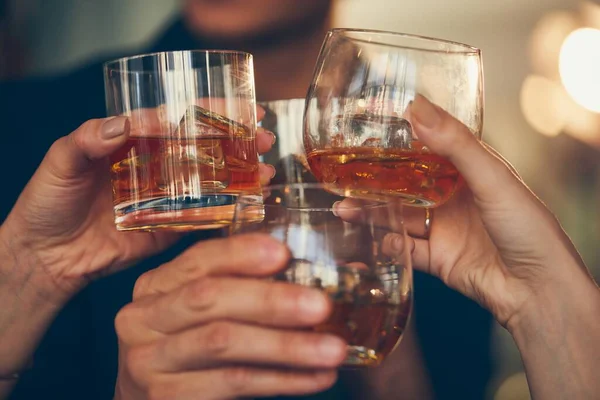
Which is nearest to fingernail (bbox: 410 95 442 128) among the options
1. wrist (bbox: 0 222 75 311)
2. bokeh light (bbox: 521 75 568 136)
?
wrist (bbox: 0 222 75 311)

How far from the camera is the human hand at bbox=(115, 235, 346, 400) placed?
573mm

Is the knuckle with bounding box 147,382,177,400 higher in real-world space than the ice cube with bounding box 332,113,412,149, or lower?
lower

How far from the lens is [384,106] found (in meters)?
0.81

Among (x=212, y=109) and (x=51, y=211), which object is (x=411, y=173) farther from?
(x=51, y=211)

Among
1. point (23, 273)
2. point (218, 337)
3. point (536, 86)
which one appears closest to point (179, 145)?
point (218, 337)

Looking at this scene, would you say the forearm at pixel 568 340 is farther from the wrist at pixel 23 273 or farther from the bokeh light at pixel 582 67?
the bokeh light at pixel 582 67

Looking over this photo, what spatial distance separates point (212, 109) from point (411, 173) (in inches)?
10.0

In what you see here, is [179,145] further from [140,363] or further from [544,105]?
[544,105]

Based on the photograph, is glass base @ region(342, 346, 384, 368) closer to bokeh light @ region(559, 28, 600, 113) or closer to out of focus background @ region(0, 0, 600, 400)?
out of focus background @ region(0, 0, 600, 400)

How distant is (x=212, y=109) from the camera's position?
846 millimetres

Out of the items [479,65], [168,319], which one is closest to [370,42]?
[479,65]

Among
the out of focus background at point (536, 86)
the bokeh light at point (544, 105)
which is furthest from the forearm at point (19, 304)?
the bokeh light at point (544, 105)

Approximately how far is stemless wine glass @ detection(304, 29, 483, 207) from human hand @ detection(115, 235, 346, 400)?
0.25 m

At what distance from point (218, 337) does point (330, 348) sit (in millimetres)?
116
